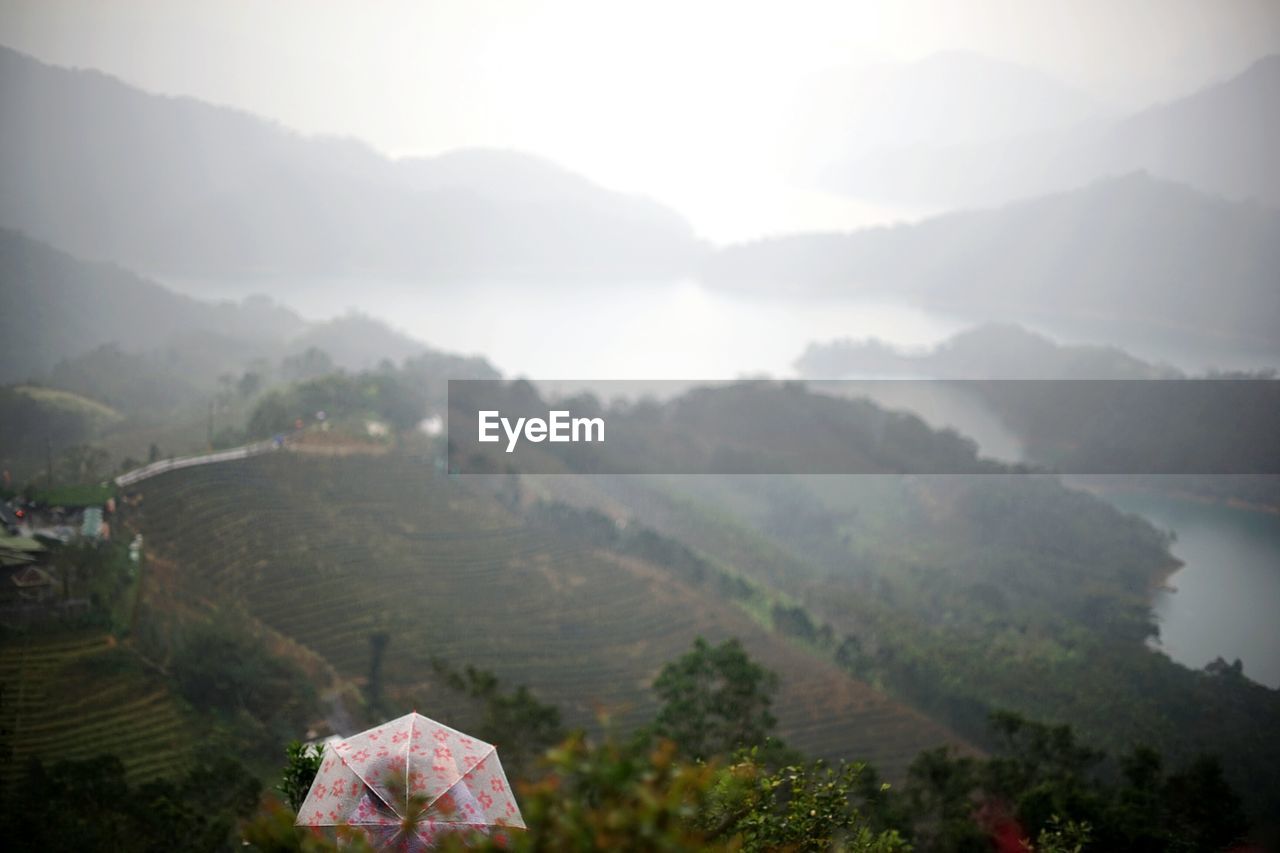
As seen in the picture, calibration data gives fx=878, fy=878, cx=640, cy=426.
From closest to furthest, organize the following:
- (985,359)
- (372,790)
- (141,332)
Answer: (372,790) < (141,332) < (985,359)

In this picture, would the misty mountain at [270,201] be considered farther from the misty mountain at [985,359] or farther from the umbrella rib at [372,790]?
the umbrella rib at [372,790]

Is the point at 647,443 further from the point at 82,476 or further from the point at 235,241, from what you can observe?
the point at 235,241

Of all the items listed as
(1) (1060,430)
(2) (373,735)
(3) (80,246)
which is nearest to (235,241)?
(3) (80,246)

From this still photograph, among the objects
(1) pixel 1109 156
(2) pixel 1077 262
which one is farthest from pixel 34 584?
(1) pixel 1109 156

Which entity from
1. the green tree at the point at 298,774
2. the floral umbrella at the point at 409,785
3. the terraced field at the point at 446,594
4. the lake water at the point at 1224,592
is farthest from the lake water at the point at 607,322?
the floral umbrella at the point at 409,785

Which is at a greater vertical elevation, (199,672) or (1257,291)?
(1257,291)

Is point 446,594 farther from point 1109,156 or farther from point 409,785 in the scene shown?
point 1109,156

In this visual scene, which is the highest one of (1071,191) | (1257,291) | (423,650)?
(1071,191)
